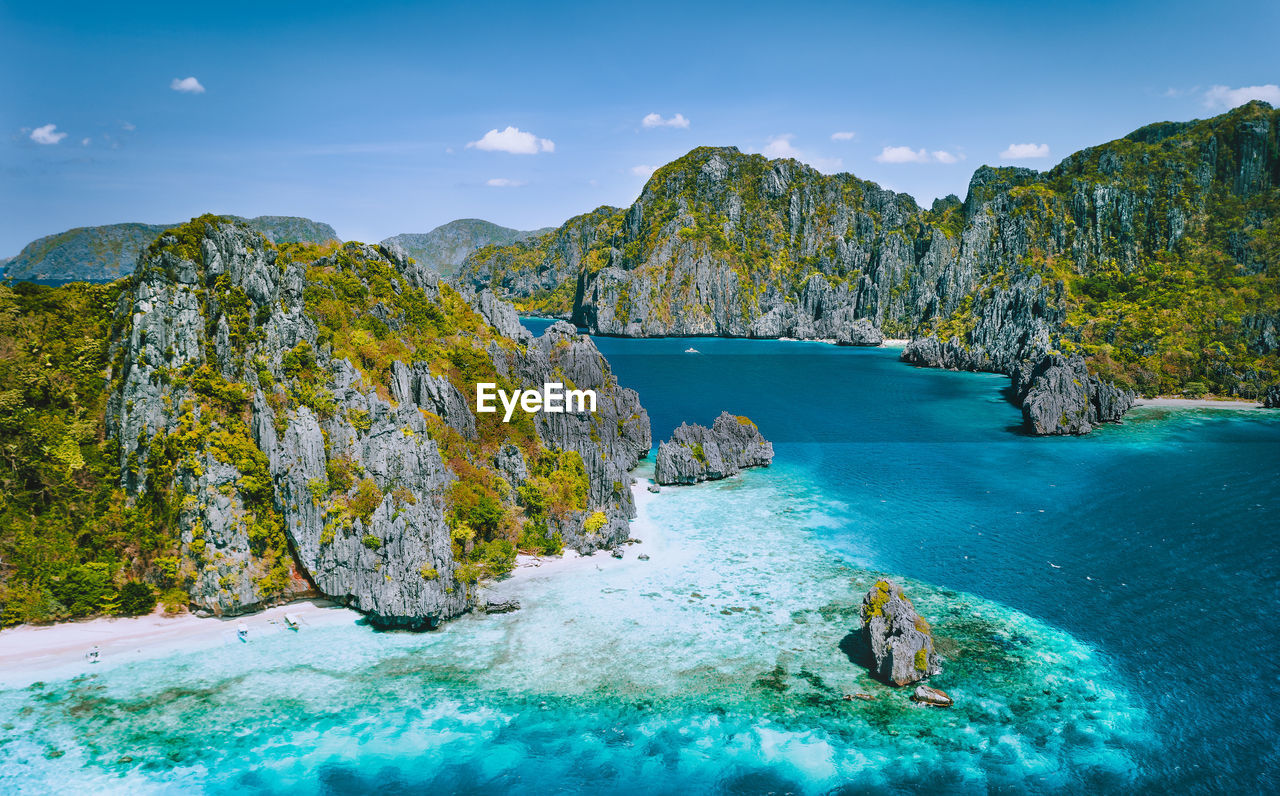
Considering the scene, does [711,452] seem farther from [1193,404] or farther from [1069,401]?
[1193,404]

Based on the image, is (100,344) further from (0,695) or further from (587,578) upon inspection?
(587,578)

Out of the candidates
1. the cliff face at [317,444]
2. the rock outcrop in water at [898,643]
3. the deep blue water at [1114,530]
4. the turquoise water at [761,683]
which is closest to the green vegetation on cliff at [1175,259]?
the deep blue water at [1114,530]

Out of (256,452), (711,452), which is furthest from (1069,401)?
(256,452)

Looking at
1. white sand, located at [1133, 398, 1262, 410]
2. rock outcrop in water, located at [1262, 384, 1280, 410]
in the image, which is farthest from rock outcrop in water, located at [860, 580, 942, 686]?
rock outcrop in water, located at [1262, 384, 1280, 410]

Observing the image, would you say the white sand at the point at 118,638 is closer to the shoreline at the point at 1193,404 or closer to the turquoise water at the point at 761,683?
the turquoise water at the point at 761,683

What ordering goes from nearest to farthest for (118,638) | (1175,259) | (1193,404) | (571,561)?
(118,638) < (571,561) < (1193,404) < (1175,259)

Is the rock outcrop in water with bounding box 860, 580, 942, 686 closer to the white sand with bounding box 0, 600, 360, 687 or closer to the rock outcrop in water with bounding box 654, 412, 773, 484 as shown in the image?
the white sand with bounding box 0, 600, 360, 687

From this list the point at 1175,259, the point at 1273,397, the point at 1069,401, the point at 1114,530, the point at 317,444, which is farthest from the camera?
the point at 1175,259
